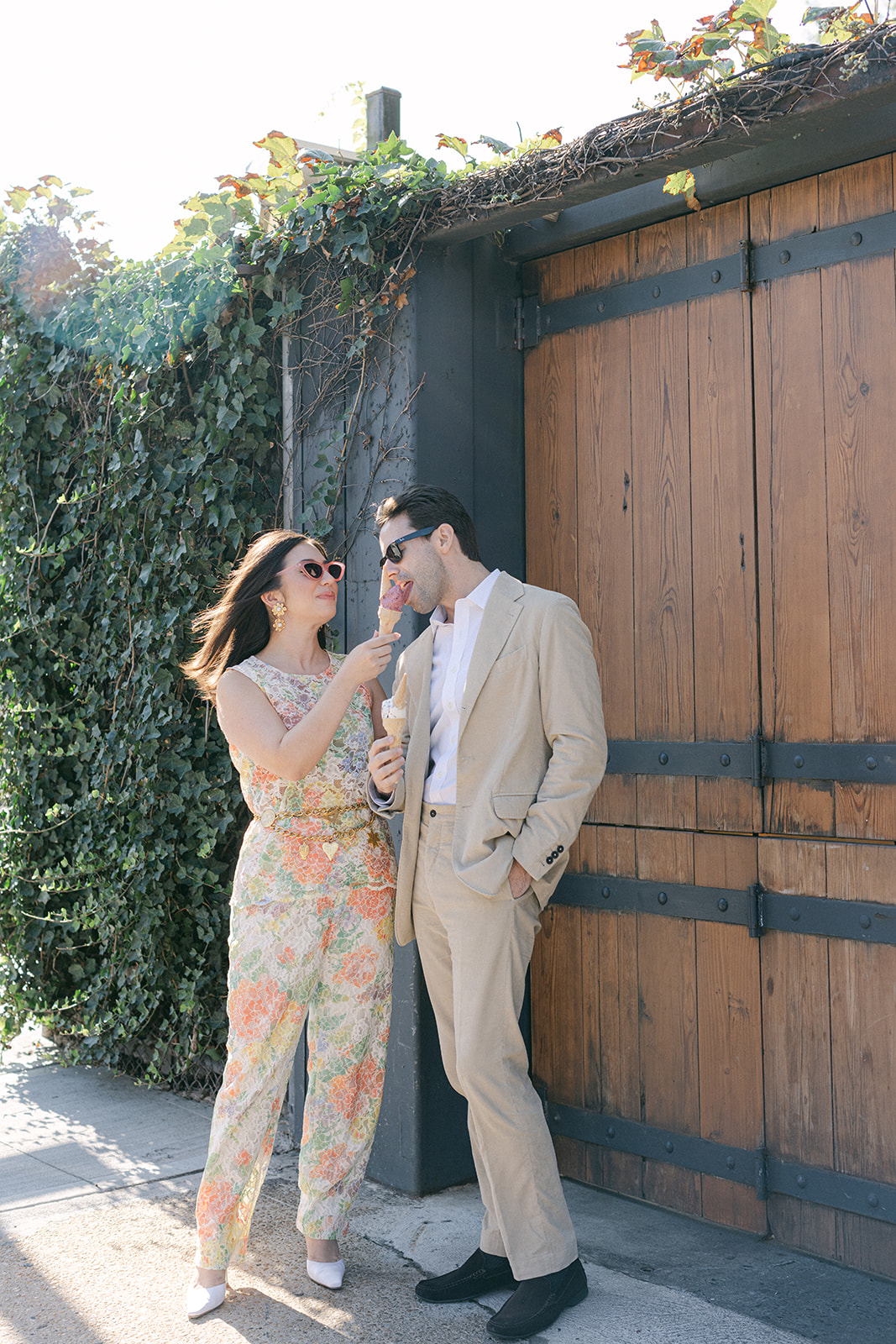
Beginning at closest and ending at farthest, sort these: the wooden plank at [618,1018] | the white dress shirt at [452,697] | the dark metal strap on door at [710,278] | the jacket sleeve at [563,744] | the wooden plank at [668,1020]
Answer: the jacket sleeve at [563,744], the white dress shirt at [452,697], the dark metal strap on door at [710,278], the wooden plank at [668,1020], the wooden plank at [618,1018]

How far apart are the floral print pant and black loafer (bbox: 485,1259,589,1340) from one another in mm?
520

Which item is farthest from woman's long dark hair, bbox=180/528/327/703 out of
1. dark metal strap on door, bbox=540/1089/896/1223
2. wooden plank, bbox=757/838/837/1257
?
dark metal strap on door, bbox=540/1089/896/1223

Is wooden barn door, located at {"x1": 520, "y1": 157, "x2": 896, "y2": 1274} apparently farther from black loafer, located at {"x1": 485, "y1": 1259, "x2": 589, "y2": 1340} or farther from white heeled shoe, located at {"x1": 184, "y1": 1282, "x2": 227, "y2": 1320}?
white heeled shoe, located at {"x1": 184, "y1": 1282, "x2": 227, "y2": 1320}

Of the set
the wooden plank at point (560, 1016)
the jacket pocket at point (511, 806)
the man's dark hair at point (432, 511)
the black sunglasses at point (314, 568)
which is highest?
the man's dark hair at point (432, 511)

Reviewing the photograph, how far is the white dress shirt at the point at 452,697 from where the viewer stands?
9.62 feet

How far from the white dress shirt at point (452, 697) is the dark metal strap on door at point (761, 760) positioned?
0.75 meters

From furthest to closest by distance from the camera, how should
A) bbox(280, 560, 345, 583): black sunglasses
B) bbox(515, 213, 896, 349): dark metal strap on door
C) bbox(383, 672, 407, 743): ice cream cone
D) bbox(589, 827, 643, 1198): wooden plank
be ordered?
bbox(589, 827, 643, 1198): wooden plank → bbox(280, 560, 345, 583): black sunglasses → bbox(515, 213, 896, 349): dark metal strap on door → bbox(383, 672, 407, 743): ice cream cone

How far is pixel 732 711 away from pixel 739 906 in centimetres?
52

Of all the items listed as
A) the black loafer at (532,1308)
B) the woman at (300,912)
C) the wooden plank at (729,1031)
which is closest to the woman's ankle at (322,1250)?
the woman at (300,912)

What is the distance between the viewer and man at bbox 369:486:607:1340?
273 cm

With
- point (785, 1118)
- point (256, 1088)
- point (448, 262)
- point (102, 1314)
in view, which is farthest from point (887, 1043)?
point (448, 262)

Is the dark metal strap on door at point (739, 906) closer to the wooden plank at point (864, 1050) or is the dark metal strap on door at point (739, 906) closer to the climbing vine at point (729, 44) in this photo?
the wooden plank at point (864, 1050)

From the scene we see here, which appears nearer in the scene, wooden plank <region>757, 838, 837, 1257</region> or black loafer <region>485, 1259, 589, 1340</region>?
black loafer <region>485, 1259, 589, 1340</region>

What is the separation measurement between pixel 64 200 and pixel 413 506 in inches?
119
